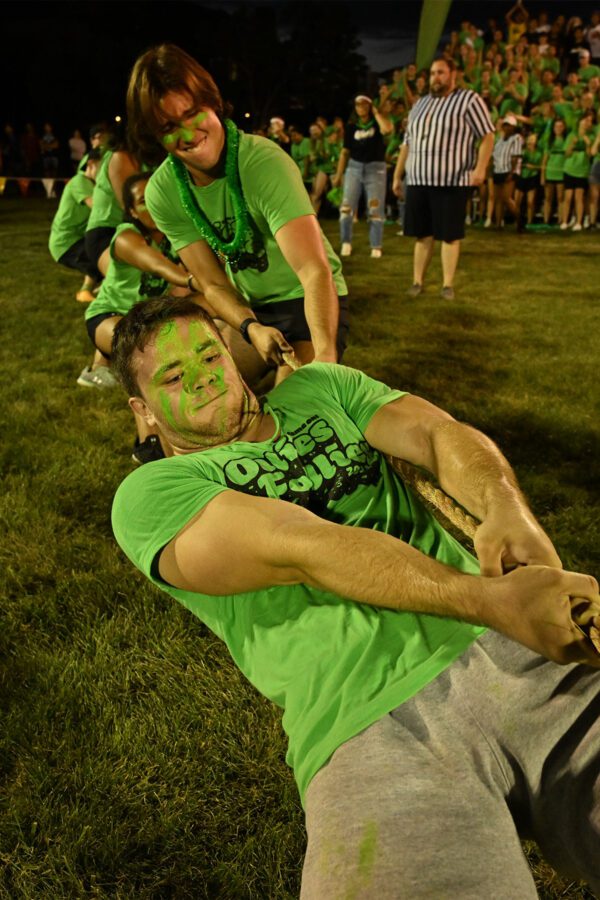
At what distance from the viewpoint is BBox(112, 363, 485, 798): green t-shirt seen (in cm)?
159

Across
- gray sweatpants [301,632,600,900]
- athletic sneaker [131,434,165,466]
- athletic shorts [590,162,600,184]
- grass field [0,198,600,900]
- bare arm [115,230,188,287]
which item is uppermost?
athletic shorts [590,162,600,184]

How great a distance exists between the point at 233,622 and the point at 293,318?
7.17ft

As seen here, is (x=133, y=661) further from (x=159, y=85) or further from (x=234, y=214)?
(x=159, y=85)

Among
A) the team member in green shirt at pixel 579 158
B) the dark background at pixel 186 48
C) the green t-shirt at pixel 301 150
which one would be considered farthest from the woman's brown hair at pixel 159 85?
the dark background at pixel 186 48

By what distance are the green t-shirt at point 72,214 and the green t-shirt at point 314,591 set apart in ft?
16.0

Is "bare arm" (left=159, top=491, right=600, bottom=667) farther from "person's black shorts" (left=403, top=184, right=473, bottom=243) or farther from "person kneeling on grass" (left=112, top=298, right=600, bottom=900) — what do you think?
"person's black shorts" (left=403, top=184, right=473, bottom=243)

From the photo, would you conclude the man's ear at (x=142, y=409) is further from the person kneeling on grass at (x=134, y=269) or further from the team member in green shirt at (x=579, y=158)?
the team member in green shirt at (x=579, y=158)

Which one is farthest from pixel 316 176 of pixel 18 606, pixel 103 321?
pixel 18 606

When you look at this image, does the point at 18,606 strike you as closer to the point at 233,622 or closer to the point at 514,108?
the point at 233,622

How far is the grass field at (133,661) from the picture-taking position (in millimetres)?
1906

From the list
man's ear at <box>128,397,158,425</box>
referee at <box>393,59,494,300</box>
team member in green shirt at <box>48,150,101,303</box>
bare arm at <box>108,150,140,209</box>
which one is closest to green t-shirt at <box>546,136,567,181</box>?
referee at <box>393,59,494,300</box>

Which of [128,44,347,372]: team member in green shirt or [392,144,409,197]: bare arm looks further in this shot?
[392,144,409,197]: bare arm

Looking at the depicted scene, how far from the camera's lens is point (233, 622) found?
5.94 feet

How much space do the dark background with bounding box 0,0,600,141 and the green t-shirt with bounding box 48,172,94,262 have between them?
22112 mm
